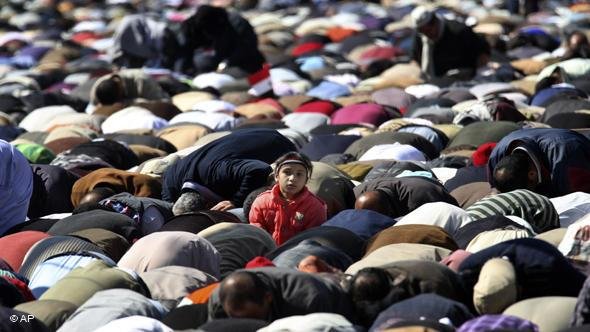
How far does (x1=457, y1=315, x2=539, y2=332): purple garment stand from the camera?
5262 millimetres

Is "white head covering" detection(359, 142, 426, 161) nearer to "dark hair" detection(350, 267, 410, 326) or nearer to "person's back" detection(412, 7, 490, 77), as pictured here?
"dark hair" detection(350, 267, 410, 326)

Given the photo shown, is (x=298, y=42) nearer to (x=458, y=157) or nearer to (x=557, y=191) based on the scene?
(x=458, y=157)

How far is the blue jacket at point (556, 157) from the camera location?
8.42 metres

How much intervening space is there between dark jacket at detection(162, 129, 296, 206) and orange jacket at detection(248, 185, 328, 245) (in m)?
0.64

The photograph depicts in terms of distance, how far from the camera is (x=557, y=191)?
8.42 metres

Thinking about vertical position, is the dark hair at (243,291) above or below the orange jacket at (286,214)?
above

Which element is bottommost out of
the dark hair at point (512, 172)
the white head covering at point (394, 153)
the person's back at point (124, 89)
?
the person's back at point (124, 89)

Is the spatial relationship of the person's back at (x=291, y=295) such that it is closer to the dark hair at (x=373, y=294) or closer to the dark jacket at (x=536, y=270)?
the dark hair at (x=373, y=294)

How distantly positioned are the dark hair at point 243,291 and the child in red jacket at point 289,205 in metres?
2.05

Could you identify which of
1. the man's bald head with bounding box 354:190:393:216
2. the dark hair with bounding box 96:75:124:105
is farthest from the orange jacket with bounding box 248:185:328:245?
the dark hair with bounding box 96:75:124:105

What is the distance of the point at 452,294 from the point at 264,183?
2.85 meters

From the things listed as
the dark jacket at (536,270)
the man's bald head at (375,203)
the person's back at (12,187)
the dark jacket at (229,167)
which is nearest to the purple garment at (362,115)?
the dark jacket at (229,167)

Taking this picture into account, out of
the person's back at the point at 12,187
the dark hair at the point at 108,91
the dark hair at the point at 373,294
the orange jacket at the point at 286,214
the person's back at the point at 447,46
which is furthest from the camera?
the person's back at the point at 447,46

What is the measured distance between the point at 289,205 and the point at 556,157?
155 centimetres
